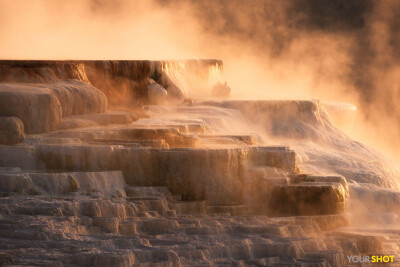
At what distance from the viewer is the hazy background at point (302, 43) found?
2517 cm

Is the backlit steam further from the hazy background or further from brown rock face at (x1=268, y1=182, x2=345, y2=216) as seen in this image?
brown rock face at (x1=268, y1=182, x2=345, y2=216)

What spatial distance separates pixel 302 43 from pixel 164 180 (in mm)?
15627

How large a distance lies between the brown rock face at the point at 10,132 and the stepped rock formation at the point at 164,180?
0.06 feet

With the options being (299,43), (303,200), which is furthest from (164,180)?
(299,43)

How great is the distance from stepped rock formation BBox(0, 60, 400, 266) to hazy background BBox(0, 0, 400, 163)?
26.2ft

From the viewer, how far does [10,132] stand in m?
12.0

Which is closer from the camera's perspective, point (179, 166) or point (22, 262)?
point (22, 262)

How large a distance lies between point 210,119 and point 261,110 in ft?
5.43

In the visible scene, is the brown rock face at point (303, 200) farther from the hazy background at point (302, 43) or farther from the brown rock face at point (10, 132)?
the hazy background at point (302, 43)

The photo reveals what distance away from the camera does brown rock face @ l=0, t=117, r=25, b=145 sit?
12.0 meters

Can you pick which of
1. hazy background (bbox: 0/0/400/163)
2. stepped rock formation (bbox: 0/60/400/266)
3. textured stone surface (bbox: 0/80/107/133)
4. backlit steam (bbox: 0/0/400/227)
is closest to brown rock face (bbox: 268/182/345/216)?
stepped rock formation (bbox: 0/60/400/266)

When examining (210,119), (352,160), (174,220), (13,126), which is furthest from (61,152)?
(352,160)

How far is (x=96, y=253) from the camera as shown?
8711 mm

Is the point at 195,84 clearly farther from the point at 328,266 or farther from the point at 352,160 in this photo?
the point at 328,266
